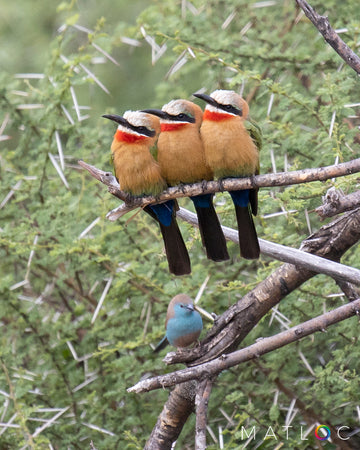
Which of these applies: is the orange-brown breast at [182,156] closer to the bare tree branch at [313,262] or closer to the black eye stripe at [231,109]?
the black eye stripe at [231,109]

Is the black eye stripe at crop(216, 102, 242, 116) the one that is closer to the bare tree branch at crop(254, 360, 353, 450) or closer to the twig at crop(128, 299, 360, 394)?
the twig at crop(128, 299, 360, 394)

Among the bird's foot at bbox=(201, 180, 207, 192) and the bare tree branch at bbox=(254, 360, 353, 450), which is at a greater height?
the bird's foot at bbox=(201, 180, 207, 192)

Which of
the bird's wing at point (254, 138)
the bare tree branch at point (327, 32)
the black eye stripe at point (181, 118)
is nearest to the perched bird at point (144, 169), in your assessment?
the black eye stripe at point (181, 118)

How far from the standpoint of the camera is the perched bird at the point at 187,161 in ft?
10.3

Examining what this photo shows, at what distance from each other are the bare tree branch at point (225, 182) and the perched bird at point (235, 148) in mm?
91

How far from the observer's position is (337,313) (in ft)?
9.36

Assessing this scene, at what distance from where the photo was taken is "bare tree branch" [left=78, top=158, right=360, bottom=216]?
2.55 m

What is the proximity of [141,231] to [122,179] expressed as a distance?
50.5 inches

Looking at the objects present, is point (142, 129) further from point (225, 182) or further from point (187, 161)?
point (225, 182)

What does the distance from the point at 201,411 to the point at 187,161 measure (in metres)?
1.00

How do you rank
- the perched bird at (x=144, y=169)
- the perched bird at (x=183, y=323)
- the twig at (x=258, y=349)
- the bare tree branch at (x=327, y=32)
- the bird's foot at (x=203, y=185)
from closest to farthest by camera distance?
the bare tree branch at (x=327, y=32)
the twig at (x=258, y=349)
the bird's foot at (x=203, y=185)
the perched bird at (x=144, y=169)
the perched bird at (x=183, y=323)

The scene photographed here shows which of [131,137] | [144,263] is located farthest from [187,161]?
[144,263]

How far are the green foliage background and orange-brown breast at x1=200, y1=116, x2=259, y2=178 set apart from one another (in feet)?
1.29

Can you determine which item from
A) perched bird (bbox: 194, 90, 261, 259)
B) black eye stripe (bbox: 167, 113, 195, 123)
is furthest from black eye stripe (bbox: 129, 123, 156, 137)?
perched bird (bbox: 194, 90, 261, 259)
